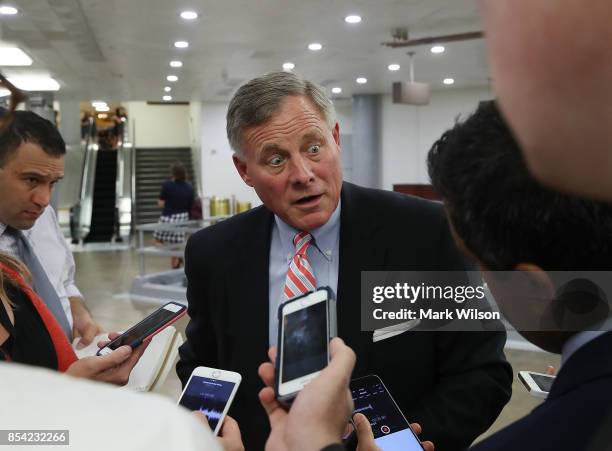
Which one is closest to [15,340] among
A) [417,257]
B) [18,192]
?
[18,192]

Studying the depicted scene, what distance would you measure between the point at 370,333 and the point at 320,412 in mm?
697

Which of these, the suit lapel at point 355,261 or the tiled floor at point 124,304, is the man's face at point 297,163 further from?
the tiled floor at point 124,304

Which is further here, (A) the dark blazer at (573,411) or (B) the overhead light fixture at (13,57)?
(B) the overhead light fixture at (13,57)

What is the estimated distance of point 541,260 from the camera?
2.56 ft

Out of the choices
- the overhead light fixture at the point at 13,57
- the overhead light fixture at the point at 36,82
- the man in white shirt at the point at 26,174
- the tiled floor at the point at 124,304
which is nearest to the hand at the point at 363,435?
the man in white shirt at the point at 26,174

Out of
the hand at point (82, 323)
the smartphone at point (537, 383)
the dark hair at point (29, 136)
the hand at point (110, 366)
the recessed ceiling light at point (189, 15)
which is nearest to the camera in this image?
the hand at point (110, 366)

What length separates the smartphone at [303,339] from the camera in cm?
88

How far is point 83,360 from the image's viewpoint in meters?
1.48

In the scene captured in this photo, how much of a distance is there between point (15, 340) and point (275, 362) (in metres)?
0.86

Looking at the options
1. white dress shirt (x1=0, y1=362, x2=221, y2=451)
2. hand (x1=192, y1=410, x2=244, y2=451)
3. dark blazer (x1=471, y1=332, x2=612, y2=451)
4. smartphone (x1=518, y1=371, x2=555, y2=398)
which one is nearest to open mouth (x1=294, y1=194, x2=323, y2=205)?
hand (x1=192, y1=410, x2=244, y2=451)

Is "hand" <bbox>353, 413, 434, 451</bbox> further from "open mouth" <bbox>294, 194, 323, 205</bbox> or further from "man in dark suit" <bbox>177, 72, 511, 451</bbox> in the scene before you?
"open mouth" <bbox>294, 194, 323, 205</bbox>

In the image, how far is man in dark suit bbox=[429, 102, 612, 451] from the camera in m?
0.71

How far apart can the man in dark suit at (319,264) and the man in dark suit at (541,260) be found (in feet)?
2.15

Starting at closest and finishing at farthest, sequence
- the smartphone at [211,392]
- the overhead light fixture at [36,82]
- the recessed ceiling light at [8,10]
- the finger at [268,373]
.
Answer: the finger at [268,373] < the smartphone at [211,392] < the recessed ceiling light at [8,10] < the overhead light fixture at [36,82]
